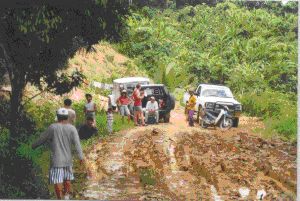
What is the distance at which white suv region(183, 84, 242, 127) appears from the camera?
1280cm

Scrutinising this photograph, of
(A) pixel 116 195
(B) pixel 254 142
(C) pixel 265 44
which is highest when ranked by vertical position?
(C) pixel 265 44

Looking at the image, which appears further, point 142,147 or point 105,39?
point 142,147

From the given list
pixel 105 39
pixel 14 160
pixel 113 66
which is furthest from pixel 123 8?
pixel 14 160

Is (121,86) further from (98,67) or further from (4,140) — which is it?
(4,140)

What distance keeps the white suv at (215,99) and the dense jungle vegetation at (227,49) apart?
0.42ft

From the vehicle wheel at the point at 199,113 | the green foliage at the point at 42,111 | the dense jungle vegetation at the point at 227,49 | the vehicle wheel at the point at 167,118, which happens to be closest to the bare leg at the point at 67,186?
the green foliage at the point at 42,111

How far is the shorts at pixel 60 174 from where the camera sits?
28.7 ft

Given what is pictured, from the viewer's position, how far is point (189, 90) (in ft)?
42.7

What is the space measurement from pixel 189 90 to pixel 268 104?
1596 millimetres

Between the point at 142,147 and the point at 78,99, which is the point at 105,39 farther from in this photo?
the point at 142,147

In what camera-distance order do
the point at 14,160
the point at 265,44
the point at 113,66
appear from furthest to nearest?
the point at 265,44, the point at 113,66, the point at 14,160

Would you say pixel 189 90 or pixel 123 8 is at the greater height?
pixel 123 8

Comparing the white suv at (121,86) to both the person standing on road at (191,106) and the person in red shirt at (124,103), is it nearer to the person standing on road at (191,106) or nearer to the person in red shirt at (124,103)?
the person in red shirt at (124,103)

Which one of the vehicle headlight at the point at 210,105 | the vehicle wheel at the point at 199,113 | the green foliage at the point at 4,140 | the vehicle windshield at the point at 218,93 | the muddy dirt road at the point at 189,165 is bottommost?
the muddy dirt road at the point at 189,165
